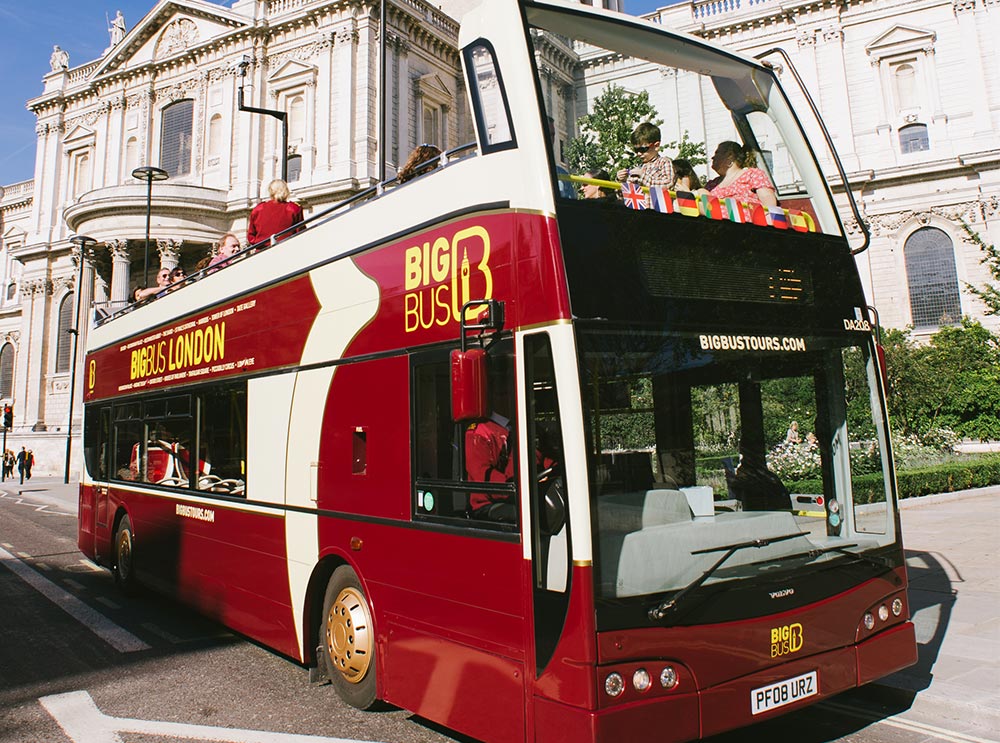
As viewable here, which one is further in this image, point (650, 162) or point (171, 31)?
point (171, 31)

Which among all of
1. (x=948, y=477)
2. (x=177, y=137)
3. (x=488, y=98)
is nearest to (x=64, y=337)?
(x=177, y=137)

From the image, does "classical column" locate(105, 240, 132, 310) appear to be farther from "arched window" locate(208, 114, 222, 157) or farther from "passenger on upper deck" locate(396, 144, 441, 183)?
"passenger on upper deck" locate(396, 144, 441, 183)

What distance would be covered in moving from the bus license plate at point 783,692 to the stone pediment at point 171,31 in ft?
134

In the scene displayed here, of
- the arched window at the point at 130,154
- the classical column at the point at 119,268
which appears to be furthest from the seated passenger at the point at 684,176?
the arched window at the point at 130,154

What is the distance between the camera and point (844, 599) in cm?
398

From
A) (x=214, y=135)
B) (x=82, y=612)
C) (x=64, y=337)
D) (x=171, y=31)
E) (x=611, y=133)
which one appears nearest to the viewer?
(x=82, y=612)

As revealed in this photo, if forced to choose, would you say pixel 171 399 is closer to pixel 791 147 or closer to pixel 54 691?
pixel 54 691

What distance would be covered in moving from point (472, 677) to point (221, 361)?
410 cm

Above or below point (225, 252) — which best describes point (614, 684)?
below

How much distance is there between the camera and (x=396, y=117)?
36062 mm

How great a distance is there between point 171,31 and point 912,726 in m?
46.1

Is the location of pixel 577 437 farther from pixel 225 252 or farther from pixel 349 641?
→ pixel 225 252

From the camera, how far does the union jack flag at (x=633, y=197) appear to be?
380 cm

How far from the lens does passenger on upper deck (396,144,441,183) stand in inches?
180
